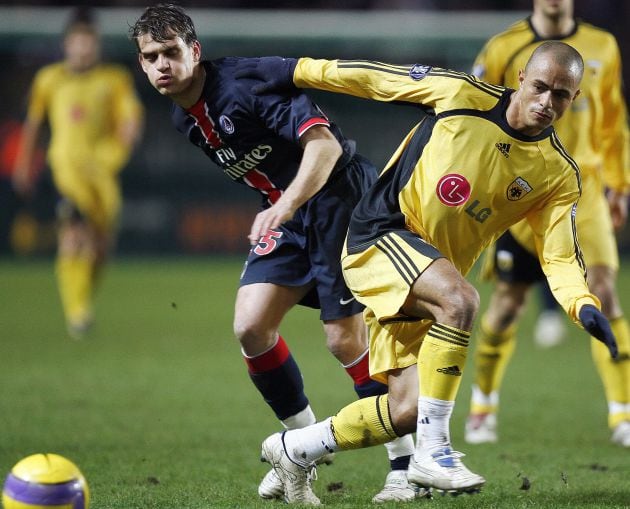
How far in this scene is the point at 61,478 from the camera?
387 centimetres

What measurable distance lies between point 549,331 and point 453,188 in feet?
20.3

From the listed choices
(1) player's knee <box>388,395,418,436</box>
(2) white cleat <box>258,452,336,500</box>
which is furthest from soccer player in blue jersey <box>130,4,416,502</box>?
(1) player's knee <box>388,395,418,436</box>

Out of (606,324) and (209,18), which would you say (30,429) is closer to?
(606,324)

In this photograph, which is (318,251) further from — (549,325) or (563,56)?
(549,325)

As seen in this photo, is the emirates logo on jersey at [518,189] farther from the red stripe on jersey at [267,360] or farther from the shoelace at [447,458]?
the red stripe on jersey at [267,360]

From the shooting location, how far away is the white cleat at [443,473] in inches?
158

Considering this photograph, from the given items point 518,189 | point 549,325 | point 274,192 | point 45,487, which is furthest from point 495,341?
point 549,325

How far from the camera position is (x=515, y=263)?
658cm

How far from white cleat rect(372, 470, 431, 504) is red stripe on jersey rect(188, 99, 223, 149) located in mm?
1595

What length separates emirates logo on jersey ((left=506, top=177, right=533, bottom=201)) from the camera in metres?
4.51

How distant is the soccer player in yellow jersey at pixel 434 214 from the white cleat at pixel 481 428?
6.20 feet

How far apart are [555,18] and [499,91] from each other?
2019 millimetres

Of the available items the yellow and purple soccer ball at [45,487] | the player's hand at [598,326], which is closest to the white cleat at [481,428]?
the player's hand at [598,326]

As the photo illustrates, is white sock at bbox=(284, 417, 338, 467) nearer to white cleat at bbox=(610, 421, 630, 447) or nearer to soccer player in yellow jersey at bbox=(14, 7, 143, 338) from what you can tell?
white cleat at bbox=(610, 421, 630, 447)
